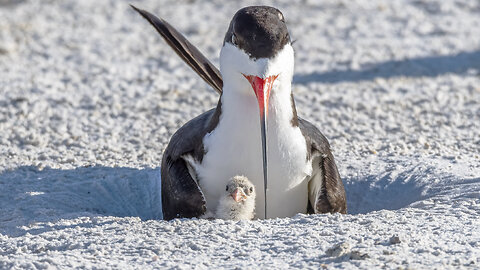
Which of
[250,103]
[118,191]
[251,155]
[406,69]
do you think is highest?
[406,69]

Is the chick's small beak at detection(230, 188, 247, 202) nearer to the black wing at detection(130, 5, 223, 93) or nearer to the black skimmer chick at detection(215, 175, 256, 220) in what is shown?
the black skimmer chick at detection(215, 175, 256, 220)

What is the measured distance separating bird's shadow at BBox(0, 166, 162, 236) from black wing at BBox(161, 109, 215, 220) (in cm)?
43

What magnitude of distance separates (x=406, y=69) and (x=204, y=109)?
77.3 inches

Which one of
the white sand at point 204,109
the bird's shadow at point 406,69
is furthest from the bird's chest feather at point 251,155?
the bird's shadow at point 406,69

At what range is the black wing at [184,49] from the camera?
16.7 feet

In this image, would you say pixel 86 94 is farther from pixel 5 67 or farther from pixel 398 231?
pixel 398 231

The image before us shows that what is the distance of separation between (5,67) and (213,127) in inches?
153

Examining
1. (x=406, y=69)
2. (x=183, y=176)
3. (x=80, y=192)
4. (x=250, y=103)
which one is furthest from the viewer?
(x=406, y=69)

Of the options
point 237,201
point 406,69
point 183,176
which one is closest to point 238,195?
point 237,201

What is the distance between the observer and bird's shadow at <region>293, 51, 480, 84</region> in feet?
24.5

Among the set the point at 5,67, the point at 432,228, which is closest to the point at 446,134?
the point at 432,228

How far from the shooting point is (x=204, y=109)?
6.77 metres

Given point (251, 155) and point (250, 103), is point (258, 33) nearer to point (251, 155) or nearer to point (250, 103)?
point (250, 103)

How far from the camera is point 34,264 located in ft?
11.9
